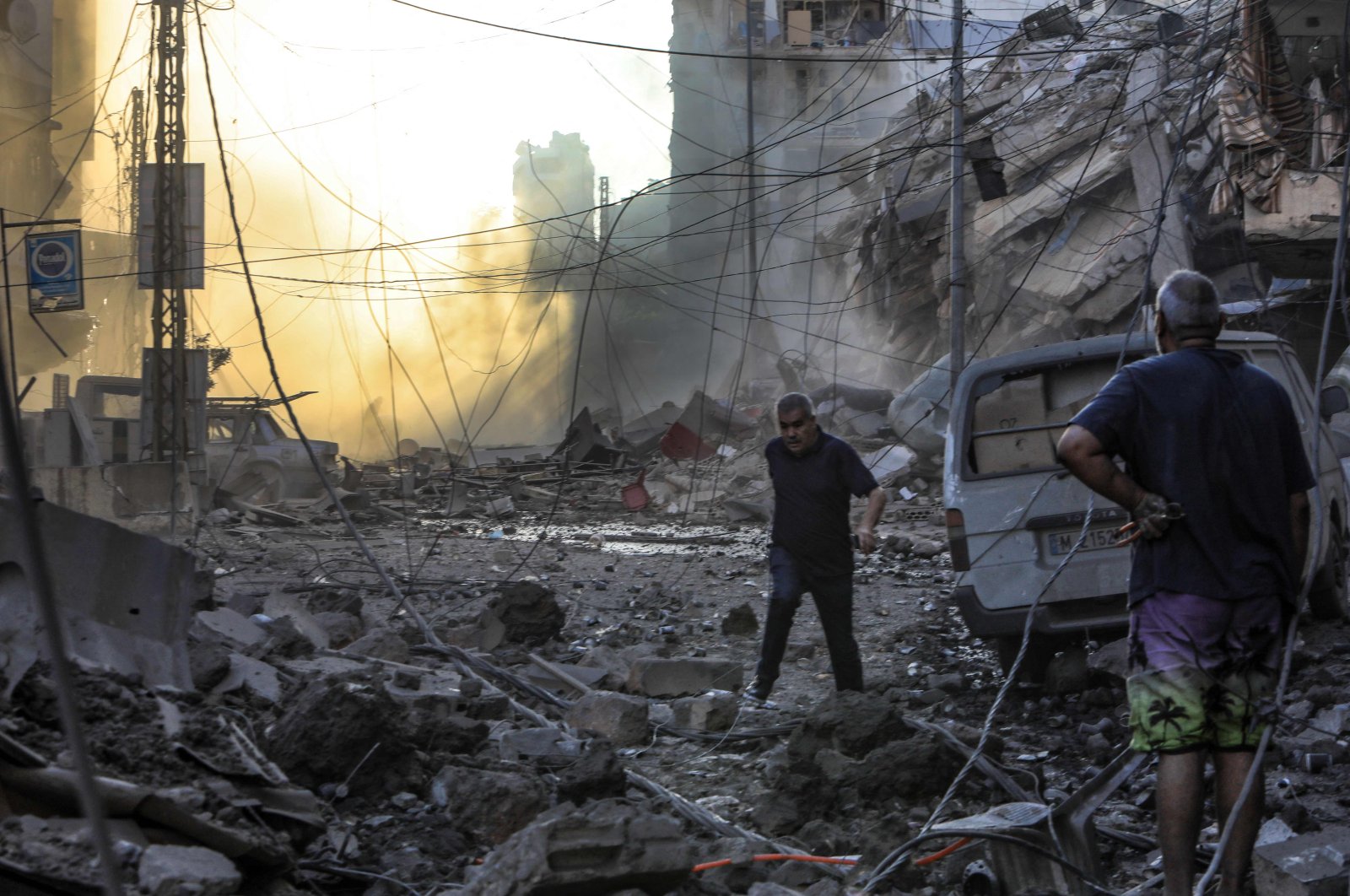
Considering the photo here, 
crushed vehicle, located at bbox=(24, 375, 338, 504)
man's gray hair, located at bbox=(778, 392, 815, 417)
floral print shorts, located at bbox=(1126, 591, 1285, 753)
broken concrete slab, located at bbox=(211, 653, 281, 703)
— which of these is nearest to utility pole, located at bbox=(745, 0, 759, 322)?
man's gray hair, located at bbox=(778, 392, 815, 417)

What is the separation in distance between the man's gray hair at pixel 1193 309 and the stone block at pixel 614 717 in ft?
11.8

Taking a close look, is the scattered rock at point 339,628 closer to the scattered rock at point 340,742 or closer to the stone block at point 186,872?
the scattered rock at point 340,742

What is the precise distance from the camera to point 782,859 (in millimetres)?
4074

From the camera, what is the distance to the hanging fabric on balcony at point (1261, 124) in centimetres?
1025

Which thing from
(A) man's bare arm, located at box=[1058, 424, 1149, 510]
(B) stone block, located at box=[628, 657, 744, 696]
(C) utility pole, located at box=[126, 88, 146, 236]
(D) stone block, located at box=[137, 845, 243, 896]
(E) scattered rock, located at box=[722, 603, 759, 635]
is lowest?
(E) scattered rock, located at box=[722, 603, 759, 635]

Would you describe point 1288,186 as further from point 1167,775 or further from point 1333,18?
point 1167,775

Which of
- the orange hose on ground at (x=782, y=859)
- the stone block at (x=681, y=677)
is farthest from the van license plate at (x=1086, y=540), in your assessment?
the orange hose on ground at (x=782, y=859)

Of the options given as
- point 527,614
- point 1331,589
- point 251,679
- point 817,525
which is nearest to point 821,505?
point 817,525

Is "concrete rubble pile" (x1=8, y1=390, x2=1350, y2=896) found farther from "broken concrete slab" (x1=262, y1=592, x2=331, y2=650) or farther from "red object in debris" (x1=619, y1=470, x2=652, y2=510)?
"red object in debris" (x1=619, y1=470, x2=652, y2=510)

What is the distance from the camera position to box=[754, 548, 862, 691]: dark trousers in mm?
6184

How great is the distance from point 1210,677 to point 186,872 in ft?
8.95

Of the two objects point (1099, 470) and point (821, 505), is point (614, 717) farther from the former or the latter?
point (1099, 470)

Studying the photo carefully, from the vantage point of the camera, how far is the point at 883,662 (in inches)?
330

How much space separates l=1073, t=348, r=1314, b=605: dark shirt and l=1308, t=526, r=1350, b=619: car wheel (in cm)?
441
